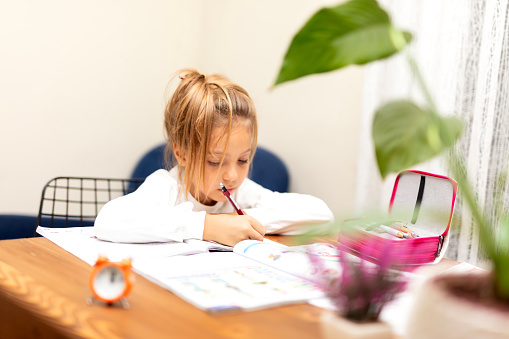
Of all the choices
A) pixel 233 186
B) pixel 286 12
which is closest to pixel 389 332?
pixel 233 186

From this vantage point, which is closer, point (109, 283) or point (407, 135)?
point (407, 135)

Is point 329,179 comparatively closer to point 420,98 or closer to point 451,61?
point 420,98

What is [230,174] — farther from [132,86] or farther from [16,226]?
[132,86]

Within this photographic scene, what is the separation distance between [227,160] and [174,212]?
237 mm

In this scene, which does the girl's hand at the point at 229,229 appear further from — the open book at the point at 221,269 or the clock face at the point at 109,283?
the clock face at the point at 109,283

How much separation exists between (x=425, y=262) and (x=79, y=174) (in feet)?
5.52

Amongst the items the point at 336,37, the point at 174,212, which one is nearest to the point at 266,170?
the point at 174,212

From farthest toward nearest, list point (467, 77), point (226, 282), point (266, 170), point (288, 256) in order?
point (266, 170), point (467, 77), point (288, 256), point (226, 282)

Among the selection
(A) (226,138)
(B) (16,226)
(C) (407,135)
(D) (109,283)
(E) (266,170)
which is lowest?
(B) (16,226)


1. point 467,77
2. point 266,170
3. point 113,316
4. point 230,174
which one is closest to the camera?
point 113,316

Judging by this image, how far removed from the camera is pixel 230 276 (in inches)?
36.6

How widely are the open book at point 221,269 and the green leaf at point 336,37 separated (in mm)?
234

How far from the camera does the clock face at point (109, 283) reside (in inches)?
30.4

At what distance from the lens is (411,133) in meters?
0.56
